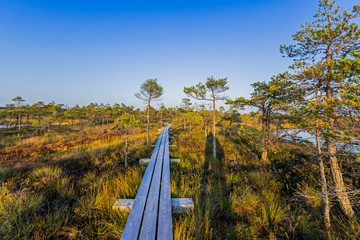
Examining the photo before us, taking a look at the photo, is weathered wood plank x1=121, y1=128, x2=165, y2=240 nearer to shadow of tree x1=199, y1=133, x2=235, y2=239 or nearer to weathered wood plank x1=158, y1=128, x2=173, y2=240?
weathered wood plank x1=158, y1=128, x2=173, y2=240

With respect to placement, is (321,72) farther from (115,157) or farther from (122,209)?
(115,157)

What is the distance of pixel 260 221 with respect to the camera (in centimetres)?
333

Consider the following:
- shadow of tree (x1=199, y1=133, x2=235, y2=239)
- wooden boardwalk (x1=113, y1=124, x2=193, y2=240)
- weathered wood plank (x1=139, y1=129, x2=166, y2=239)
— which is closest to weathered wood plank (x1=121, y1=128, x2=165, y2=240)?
wooden boardwalk (x1=113, y1=124, x2=193, y2=240)

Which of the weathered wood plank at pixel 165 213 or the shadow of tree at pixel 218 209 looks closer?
the weathered wood plank at pixel 165 213

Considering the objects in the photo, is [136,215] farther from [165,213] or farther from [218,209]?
[218,209]

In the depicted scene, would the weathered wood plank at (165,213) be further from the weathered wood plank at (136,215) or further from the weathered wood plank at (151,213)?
the weathered wood plank at (136,215)

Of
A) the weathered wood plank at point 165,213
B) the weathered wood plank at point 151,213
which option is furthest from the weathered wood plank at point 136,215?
the weathered wood plank at point 165,213

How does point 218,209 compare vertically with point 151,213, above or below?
below

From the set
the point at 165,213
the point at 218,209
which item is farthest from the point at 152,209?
the point at 218,209

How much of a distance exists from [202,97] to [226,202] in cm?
734

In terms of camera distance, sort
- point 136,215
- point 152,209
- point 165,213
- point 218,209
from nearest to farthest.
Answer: point 136,215 < point 165,213 < point 152,209 < point 218,209

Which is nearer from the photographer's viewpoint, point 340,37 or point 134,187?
point 340,37

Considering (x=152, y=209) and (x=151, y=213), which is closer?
(x=151, y=213)

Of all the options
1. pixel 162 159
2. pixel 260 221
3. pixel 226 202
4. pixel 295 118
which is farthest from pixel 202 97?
pixel 260 221
